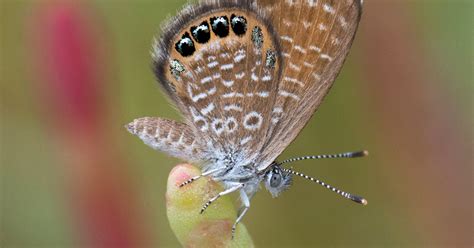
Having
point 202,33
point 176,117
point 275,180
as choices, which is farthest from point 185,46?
point 176,117

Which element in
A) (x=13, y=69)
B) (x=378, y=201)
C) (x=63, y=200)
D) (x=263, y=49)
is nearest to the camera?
(x=263, y=49)

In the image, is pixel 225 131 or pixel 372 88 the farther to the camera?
pixel 372 88

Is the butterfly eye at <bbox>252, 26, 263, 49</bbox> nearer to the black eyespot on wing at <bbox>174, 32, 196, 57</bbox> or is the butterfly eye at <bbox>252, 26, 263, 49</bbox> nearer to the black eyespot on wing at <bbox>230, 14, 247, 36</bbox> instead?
the black eyespot on wing at <bbox>230, 14, 247, 36</bbox>

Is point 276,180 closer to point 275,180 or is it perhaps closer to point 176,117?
point 275,180

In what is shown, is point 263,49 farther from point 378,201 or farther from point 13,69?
point 13,69

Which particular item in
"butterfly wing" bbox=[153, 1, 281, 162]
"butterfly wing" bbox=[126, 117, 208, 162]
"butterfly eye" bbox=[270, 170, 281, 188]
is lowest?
"butterfly wing" bbox=[126, 117, 208, 162]

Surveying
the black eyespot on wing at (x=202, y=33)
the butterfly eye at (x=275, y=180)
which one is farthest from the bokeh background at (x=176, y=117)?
the black eyespot on wing at (x=202, y=33)

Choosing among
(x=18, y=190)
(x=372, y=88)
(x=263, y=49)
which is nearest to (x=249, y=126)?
(x=263, y=49)

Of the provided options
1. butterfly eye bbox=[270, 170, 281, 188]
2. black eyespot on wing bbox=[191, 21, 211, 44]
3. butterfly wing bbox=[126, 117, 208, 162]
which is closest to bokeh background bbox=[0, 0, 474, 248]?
butterfly wing bbox=[126, 117, 208, 162]
